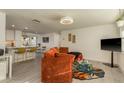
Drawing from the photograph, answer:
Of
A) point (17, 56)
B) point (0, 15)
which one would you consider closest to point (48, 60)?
point (0, 15)

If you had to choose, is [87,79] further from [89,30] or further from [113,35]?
[89,30]

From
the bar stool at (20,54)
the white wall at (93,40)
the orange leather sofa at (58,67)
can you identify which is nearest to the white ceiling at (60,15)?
the white wall at (93,40)

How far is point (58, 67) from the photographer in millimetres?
2795

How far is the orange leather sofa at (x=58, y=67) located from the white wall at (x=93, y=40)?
371 centimetres

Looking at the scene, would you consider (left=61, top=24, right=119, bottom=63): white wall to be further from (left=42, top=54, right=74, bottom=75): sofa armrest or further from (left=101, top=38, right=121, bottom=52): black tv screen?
(left=42, top=54, right=74, bottom=75): sofa armrest

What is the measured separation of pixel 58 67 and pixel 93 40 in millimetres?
4556

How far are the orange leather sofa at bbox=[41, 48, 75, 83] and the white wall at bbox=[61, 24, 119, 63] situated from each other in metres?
3.71

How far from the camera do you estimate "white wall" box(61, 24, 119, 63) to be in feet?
19.6

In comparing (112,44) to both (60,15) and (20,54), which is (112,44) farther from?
(20,54)

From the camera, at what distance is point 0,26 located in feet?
11.9

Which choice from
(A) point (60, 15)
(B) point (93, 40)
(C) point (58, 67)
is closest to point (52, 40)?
(B) point (93, 40)

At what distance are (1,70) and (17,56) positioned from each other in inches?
118

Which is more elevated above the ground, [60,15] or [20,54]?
[60,15]

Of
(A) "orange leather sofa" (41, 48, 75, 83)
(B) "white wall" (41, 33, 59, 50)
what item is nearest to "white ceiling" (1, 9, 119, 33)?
(A) "orange leather sofa" (41, 48, 75, 83)
